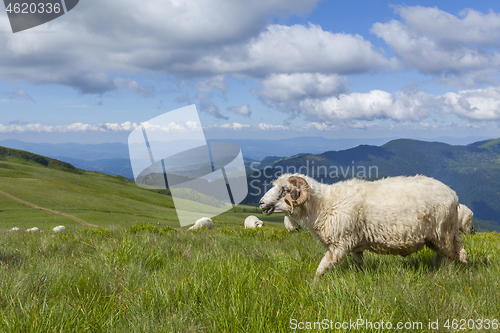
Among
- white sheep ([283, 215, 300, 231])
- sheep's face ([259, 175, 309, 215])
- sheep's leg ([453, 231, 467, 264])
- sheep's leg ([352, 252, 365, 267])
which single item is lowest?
white sheep ([283, 215, 300, 231])

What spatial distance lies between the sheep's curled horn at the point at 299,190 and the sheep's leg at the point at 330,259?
1149mm

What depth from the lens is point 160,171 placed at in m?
14.0

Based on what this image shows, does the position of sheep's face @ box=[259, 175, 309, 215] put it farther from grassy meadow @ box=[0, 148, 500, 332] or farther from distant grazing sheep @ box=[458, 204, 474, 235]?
distant grazing sheep @ box=[458, 204, 474, 235]

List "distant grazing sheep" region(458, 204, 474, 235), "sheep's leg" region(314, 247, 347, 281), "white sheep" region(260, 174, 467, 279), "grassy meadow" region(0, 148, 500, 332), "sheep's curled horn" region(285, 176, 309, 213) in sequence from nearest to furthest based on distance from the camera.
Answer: "grassy meadow" region(0, 148, 500, 332) → "sheep's leg" region(314, 247, 347, 281) → "white sheep" region(260, 174, 467, 279) → "sheep's curled horn" region(285, 176, 309, 213) → "distant grazing sheep" region(458, 204, 474, 235)

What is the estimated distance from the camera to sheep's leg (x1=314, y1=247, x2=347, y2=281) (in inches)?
207

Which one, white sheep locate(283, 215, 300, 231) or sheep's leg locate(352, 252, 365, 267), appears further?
white sheep locate(283, 215, 300, 231)

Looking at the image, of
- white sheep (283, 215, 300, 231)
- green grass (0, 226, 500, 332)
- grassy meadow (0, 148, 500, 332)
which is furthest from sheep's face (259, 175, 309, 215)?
white sheep (283, 215, 300, 231)

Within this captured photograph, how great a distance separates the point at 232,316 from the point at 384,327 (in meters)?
1.60

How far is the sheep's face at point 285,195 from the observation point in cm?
609

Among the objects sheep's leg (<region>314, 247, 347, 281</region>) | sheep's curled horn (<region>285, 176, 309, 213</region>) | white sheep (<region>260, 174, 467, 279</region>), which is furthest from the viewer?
sheep's curled horn (<region>285, 176, 309, 213</region>)

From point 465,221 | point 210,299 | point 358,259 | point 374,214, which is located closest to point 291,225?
point 358,259

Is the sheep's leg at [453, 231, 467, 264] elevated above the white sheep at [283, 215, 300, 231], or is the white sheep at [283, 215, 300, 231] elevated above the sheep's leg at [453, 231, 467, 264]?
the sheep's leg at [453, 231, 467, 264]

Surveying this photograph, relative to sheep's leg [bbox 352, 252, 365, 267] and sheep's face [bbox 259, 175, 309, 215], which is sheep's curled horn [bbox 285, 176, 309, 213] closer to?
sheep's face [bbox 259, 175, 309, 215]

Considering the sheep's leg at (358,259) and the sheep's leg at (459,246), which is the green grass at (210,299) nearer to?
the sheep's leg at (459,246)
